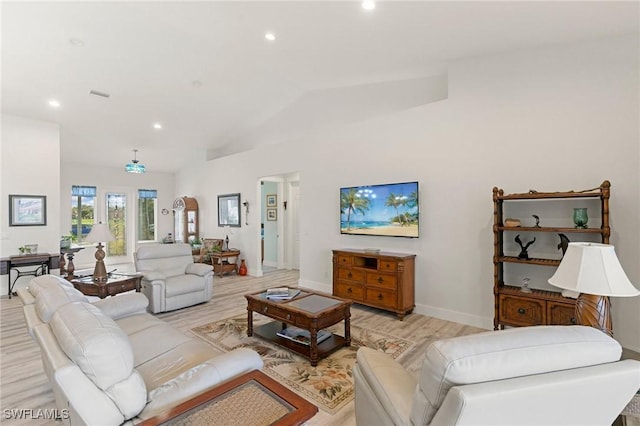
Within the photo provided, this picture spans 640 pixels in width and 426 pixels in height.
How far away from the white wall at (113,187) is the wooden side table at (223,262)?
3.70 metres

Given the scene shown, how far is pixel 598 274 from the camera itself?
1781 millimetres

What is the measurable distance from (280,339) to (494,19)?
3.86 meters

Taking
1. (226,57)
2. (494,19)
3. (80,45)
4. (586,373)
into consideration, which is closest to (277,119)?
(226,57)

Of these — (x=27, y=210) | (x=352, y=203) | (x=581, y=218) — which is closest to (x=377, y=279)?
(x=352, y=203)

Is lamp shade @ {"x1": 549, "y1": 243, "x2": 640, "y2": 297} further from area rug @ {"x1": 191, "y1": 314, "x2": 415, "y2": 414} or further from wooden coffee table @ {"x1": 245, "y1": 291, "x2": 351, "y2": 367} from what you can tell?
wooden coffee table @ {"x1": 245, "y1": 291, "x2": 351, "y2": 367}

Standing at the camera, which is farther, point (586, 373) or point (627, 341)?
point (627, 341)

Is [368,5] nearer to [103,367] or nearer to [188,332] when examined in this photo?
[103,367]

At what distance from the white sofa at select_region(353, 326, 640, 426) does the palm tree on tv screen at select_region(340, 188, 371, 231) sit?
3737 mm

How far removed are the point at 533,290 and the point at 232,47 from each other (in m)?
4.75

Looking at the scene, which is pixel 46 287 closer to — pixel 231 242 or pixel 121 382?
pixel 121 382

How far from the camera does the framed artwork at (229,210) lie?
7422mm

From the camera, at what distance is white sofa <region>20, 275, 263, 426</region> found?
132cm

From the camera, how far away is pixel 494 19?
2.99 meters

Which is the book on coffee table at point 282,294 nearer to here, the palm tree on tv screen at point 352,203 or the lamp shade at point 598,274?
the palm tree on tv screen at point 352,203
